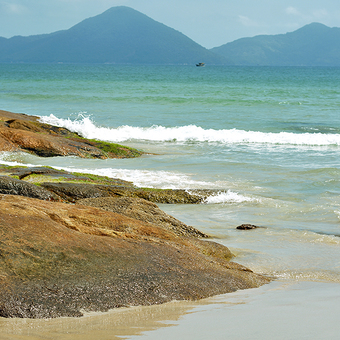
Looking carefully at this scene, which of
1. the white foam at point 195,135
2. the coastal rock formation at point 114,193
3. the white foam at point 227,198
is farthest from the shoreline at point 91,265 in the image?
the white foam at point 195,135

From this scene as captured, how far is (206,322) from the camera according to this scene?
3.43 m

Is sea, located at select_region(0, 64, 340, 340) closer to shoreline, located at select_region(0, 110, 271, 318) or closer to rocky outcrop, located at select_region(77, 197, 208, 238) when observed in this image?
shoreline, located at select_region(0, 110, 271, 318)

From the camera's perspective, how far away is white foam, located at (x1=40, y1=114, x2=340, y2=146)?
70.4ft

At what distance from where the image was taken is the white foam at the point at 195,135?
70.4 ft

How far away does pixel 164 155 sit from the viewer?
16500mm

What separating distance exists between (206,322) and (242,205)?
6351 mm

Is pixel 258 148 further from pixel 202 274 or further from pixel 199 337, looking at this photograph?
pixel 199 337

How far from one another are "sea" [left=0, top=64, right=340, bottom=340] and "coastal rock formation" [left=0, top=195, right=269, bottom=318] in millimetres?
140

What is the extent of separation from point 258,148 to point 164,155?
15.9ft

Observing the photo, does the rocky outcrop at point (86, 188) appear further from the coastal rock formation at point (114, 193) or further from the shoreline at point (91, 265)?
the shoreline at point (91, 265)

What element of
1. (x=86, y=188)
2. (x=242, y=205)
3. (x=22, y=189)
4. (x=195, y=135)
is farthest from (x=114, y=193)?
(x=195, y=135)

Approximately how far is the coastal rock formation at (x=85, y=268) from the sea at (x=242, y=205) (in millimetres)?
140

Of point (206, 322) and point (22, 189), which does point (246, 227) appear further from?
point (206, 322)

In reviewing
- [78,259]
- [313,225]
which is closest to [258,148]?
[313,225]
